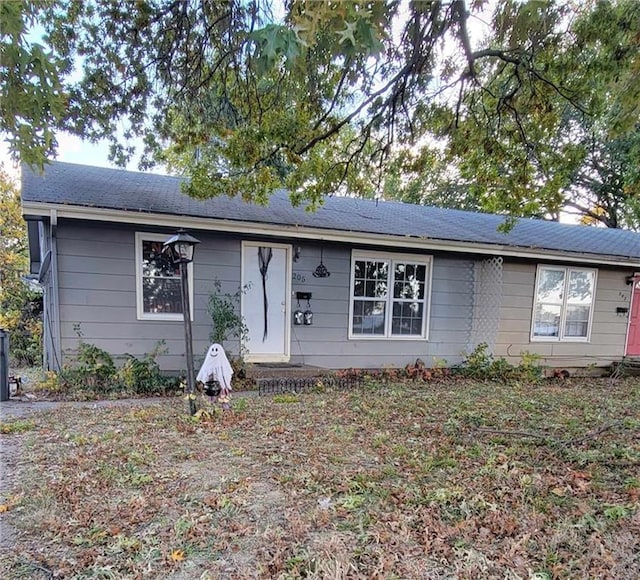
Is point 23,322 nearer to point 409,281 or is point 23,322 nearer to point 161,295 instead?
point 161,295

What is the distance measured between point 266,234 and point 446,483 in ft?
14.6

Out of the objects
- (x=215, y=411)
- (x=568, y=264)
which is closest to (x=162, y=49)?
(x=215, y=411)

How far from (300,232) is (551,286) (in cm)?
566

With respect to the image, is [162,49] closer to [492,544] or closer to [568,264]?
[492,544]

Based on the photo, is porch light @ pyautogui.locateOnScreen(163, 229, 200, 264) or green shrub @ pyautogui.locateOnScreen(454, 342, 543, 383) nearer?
porch light @ pyautogui.locateOnScreen(163, 229, 200, 264)

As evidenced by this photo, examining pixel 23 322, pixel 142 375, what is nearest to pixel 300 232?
pixel 142 375

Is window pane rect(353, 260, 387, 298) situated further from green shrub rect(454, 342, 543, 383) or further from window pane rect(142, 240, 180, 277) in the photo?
window pane rect(142, 240, 180, 277)

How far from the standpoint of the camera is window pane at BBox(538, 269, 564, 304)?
8.46 metres

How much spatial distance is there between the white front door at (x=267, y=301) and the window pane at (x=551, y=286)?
5380 millimetres

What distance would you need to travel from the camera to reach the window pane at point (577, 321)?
869 cm

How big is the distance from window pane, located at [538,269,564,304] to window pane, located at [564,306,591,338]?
42 centimetres

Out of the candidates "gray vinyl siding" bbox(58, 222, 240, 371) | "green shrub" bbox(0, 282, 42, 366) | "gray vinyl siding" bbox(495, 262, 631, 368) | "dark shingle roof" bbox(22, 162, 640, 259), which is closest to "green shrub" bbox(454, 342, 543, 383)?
"gray vinyl siding" bbox(495, 262, 631, 368)

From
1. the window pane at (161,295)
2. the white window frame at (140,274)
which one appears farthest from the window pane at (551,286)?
the white window frame at (140,274)

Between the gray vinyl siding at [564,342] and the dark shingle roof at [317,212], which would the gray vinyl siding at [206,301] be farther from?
the gray vinyl siding at [564,342]
